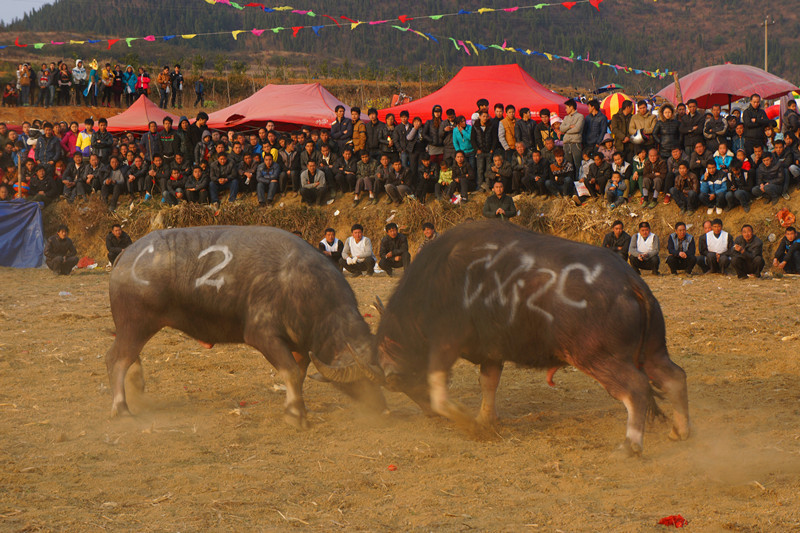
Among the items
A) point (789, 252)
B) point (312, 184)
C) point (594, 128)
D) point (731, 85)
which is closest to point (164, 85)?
point (312, 184)

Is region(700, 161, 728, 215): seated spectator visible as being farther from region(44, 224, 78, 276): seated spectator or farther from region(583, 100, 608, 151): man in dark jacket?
region(44, 224, 78, 276): seated spectator

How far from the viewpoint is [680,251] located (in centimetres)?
1372

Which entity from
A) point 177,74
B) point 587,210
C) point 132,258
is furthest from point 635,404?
point 177,74

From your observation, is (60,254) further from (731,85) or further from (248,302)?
(731,85)

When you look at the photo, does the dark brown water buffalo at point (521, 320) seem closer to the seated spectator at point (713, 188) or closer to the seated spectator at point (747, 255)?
the seated spectator at point (747, 255)

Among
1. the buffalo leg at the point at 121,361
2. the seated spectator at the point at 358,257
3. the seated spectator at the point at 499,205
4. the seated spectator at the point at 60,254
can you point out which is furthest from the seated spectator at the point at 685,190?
the seated spectator at the point at 60,254

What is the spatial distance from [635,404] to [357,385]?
2.12 m

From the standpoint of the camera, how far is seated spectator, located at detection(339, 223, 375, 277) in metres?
15.0

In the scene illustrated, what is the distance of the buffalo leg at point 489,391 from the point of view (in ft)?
20.0

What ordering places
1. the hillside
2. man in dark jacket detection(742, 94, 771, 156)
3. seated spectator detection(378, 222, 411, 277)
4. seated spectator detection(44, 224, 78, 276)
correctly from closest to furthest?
1. man in dark jacket detection(742, 94, 771, 156)
2. seated spectator detection(378, 222, 411, 277)
3. seated spectator detection(44, 224, 78, 276)
4. the hillside

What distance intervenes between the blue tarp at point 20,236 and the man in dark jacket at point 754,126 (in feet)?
45.9

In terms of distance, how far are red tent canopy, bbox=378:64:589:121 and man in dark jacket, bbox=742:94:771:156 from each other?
6.39 meters

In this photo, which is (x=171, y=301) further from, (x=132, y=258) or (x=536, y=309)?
(x=536, y=309)

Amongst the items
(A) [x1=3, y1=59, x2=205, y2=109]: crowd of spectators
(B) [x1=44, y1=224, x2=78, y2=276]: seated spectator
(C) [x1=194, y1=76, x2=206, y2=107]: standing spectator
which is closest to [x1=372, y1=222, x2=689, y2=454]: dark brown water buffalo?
(B) [x1=44, y1=224, x2=78, y2=276]: seated spectator
